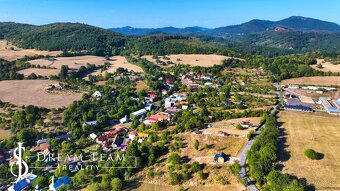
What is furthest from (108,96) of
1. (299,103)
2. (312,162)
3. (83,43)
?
(83,43)

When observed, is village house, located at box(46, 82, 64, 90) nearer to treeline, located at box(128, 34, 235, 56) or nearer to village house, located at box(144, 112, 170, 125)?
village house, located at box(144, 112, 170, 125)

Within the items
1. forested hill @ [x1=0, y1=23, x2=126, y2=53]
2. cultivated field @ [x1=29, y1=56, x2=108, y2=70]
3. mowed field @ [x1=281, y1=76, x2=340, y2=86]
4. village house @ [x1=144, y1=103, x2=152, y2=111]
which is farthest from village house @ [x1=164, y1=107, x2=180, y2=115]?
forested hill @ [x1=0, y1=23, x2=126, y2=53]

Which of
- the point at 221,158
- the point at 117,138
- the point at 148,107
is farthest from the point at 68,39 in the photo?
the point at 221,158

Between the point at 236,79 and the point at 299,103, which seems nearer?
the point at 299,103

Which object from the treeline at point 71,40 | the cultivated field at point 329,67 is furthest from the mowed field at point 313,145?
the treeline at point 71,40

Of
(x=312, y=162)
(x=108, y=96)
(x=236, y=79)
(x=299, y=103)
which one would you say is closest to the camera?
(x=312, y=162)

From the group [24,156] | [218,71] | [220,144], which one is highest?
[218,71]

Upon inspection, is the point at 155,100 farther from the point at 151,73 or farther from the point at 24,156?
the point at 24,156
